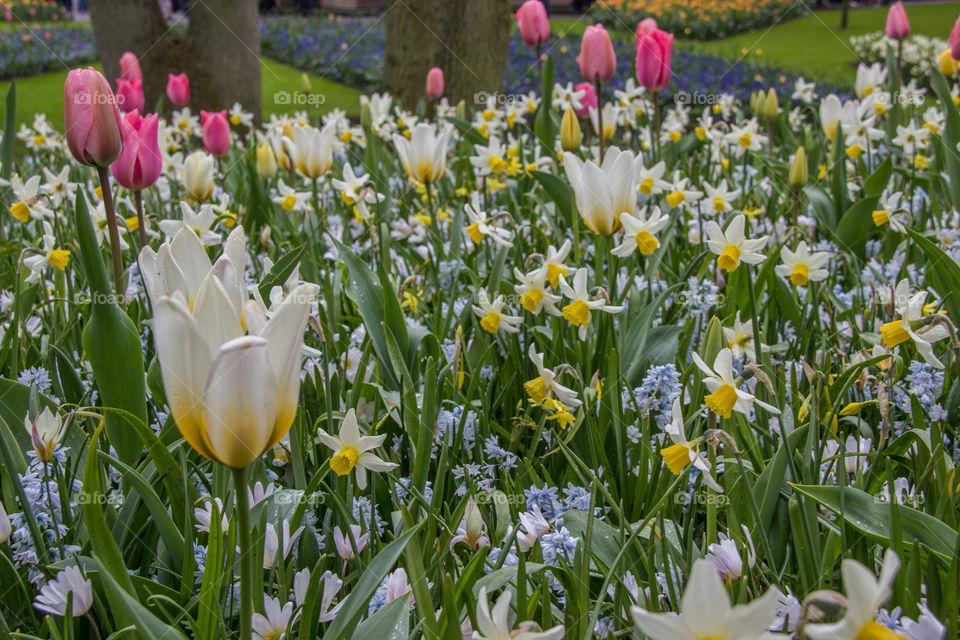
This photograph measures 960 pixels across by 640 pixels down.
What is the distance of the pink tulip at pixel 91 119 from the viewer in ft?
5.05

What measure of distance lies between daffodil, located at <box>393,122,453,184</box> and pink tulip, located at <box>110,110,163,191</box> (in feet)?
2.29

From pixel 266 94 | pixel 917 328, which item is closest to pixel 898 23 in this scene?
pixel 917 328

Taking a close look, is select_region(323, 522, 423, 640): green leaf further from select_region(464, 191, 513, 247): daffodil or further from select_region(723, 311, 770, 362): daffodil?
select_region(464, 191, 513, 247): daffodil

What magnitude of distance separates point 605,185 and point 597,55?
121 cm

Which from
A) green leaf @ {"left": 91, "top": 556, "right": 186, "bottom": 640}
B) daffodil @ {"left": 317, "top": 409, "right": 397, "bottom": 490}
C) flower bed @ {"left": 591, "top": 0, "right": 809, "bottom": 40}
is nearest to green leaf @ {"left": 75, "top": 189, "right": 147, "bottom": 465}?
daffodil @ {"left": 317, "top": 409, "right": 397, "bottom": 490}

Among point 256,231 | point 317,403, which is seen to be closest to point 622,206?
point 317,403

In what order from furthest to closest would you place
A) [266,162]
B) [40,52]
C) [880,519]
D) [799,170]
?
1. [40,52]
2. [266,162]
3. [799,170]
4. [880,519]

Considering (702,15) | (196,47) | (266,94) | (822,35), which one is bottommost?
(266,94)

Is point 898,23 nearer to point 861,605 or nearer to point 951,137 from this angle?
point 951,137

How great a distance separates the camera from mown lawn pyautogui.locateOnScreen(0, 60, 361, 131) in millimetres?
10516

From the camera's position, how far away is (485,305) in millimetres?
1585

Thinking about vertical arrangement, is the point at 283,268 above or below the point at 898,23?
below

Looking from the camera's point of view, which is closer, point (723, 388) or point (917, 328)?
point (723, 388)

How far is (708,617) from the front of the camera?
2.16 feet
